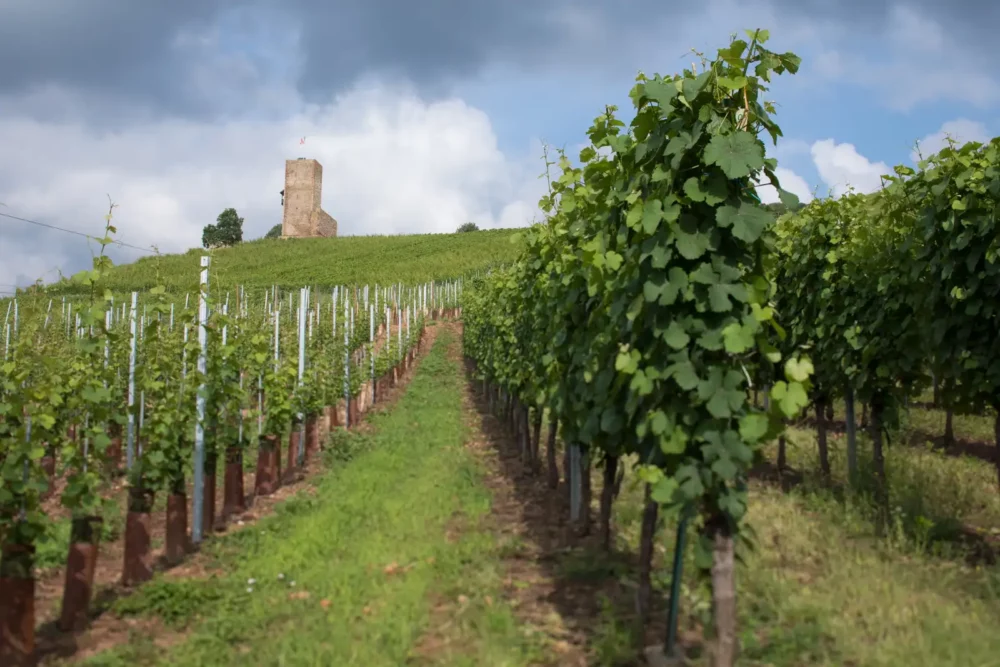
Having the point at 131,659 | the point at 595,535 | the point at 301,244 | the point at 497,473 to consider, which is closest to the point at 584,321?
the point at 595,535

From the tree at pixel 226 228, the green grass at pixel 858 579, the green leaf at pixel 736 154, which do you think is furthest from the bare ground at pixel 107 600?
the tree at pixel 226 228

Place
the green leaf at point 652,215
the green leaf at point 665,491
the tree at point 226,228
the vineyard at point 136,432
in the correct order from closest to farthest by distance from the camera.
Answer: the green leaf at point 665,491 < the green leaf at point 652,215 < the vineyard at point 136,432 < the tree at point 226,228

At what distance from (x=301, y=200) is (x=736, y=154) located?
69057mm

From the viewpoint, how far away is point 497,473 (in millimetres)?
9578

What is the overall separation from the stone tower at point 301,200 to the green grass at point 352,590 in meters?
62.6

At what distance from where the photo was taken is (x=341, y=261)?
4866 centimetres

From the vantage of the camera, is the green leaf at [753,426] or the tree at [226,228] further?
the tree at [226,228]

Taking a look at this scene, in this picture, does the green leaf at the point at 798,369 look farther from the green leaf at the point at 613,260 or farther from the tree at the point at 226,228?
the tree at the point at 226,228

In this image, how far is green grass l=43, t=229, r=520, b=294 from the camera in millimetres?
40062

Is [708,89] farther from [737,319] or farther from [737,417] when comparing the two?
[737,417]

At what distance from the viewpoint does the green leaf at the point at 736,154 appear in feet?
10.9

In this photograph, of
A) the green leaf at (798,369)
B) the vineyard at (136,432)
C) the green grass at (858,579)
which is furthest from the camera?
the vineyard at (136,432)

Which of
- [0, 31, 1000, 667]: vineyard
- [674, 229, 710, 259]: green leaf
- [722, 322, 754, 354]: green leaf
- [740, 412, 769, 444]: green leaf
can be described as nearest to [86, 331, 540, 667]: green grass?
[0, 31, 1000, 667]: vineyard

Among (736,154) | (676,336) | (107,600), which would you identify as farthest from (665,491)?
(107,600)
